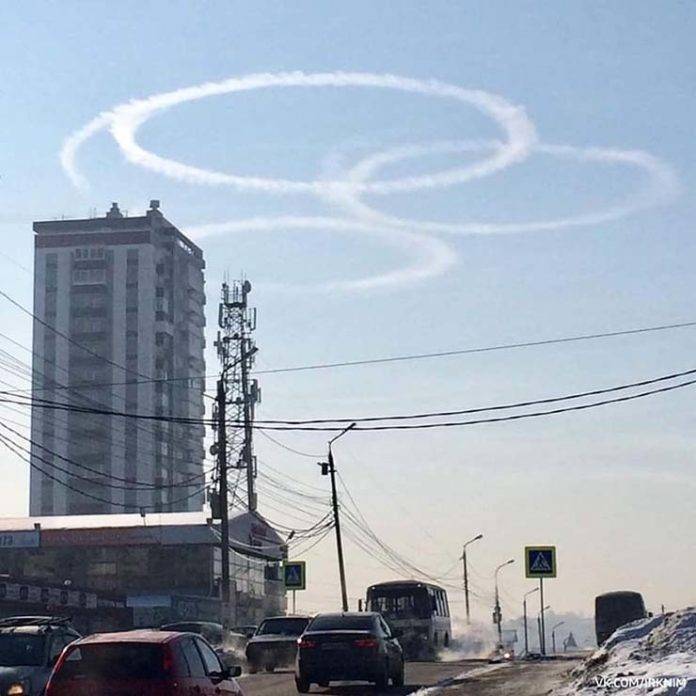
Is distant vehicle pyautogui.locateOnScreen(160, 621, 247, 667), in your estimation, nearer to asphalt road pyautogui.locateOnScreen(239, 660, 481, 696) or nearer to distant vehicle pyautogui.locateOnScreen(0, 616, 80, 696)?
asphalt road pyautogui.locateOnScreen(239, 660, 481, 696)

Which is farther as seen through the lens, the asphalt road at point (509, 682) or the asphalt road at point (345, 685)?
the asphalt road at point (345, 685)

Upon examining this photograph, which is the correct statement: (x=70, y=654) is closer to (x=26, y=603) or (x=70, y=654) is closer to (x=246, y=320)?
(x=26, y=603)

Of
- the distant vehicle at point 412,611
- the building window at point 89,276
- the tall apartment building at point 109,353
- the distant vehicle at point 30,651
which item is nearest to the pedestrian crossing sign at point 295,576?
the distant vehicle at point 412,611

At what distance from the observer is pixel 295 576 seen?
62.0 m

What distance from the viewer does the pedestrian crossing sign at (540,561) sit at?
40.1m

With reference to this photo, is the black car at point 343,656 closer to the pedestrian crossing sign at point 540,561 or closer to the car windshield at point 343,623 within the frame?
the car windshield at point 343,623

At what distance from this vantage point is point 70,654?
16.6 m

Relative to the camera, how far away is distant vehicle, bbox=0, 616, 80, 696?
65.3ft

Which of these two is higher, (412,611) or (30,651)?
(412,611)

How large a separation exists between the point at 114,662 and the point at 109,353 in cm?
17397

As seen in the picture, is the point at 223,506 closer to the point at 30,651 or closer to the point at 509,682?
the point at 509,682

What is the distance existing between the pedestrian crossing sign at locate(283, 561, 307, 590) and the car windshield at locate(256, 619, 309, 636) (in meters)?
20.8

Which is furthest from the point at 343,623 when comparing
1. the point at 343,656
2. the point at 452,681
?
the point at 452,681

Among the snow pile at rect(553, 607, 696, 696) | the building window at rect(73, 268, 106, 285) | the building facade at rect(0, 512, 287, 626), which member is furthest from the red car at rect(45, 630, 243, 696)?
the building window at rect(73, 268, 106, 285)
